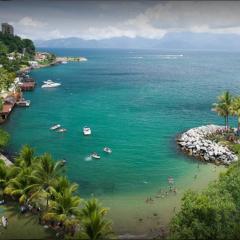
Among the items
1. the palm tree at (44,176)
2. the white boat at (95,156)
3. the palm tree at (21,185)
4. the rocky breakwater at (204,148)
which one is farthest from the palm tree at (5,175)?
the rocky breakwater at (204,148)

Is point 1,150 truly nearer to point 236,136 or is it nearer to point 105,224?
point 105,224

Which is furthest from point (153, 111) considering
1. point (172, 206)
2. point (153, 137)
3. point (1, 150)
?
point (172, 206)

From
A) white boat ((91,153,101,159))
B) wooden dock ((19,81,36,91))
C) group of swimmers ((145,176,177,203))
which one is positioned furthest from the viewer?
wooden dock ((19,81,36,91))

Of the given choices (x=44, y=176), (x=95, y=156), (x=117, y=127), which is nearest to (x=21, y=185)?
(x=44, y=176)

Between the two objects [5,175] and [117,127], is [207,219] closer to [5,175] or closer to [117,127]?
[5,175]

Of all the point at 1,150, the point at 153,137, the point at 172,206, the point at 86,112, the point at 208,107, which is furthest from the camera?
the point at 208,107

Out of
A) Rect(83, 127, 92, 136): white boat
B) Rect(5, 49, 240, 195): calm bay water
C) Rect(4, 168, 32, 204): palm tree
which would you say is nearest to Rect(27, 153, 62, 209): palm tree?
Rect(4, 168, 32, 204): palm tree

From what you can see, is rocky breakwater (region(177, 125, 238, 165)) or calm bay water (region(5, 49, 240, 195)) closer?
calm bay water (region(5, 49, 240, 195))

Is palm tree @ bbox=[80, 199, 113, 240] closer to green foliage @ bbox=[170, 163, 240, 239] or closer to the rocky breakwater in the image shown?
green foliage @ bbox=[170, 163, 240, 239]
